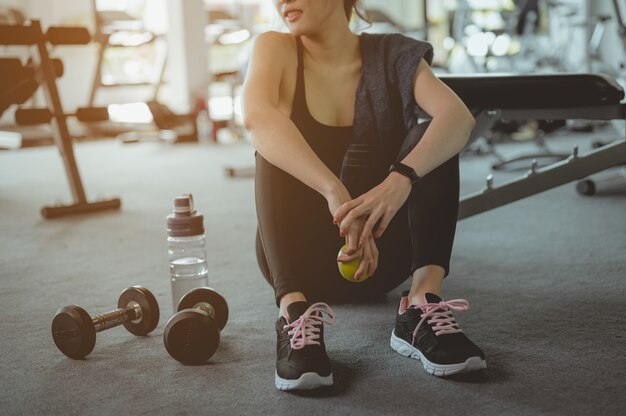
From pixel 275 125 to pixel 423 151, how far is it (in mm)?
267

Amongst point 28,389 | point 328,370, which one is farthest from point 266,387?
point 28,389

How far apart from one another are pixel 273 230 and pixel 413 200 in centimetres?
26

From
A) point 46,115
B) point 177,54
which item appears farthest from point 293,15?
point 177,54

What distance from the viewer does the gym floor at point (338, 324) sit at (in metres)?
1.08

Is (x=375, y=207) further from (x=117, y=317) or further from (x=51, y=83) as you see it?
(x=51, y=83)

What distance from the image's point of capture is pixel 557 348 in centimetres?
126

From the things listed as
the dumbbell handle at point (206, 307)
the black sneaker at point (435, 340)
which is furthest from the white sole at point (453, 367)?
the dumbbell handle at point (206, 307)

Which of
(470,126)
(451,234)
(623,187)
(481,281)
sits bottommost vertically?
(623,187)

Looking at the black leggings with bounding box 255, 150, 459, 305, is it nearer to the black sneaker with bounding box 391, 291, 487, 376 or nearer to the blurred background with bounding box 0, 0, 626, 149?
the black sneaker with bounding box 391, 291, 487, 376

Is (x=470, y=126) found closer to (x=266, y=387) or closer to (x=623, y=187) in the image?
(x=266, y=387)

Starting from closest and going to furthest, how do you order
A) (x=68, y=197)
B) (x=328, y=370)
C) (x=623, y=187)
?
(x=328, y=370), (x=623, y=187), (x=68, y=197)

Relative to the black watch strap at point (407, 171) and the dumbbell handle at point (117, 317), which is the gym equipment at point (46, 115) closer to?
the dumbbell handle at point (117, 317)

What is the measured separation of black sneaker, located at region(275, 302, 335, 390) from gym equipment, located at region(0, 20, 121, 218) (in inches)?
73.6

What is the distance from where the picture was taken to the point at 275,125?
1.25 meters
